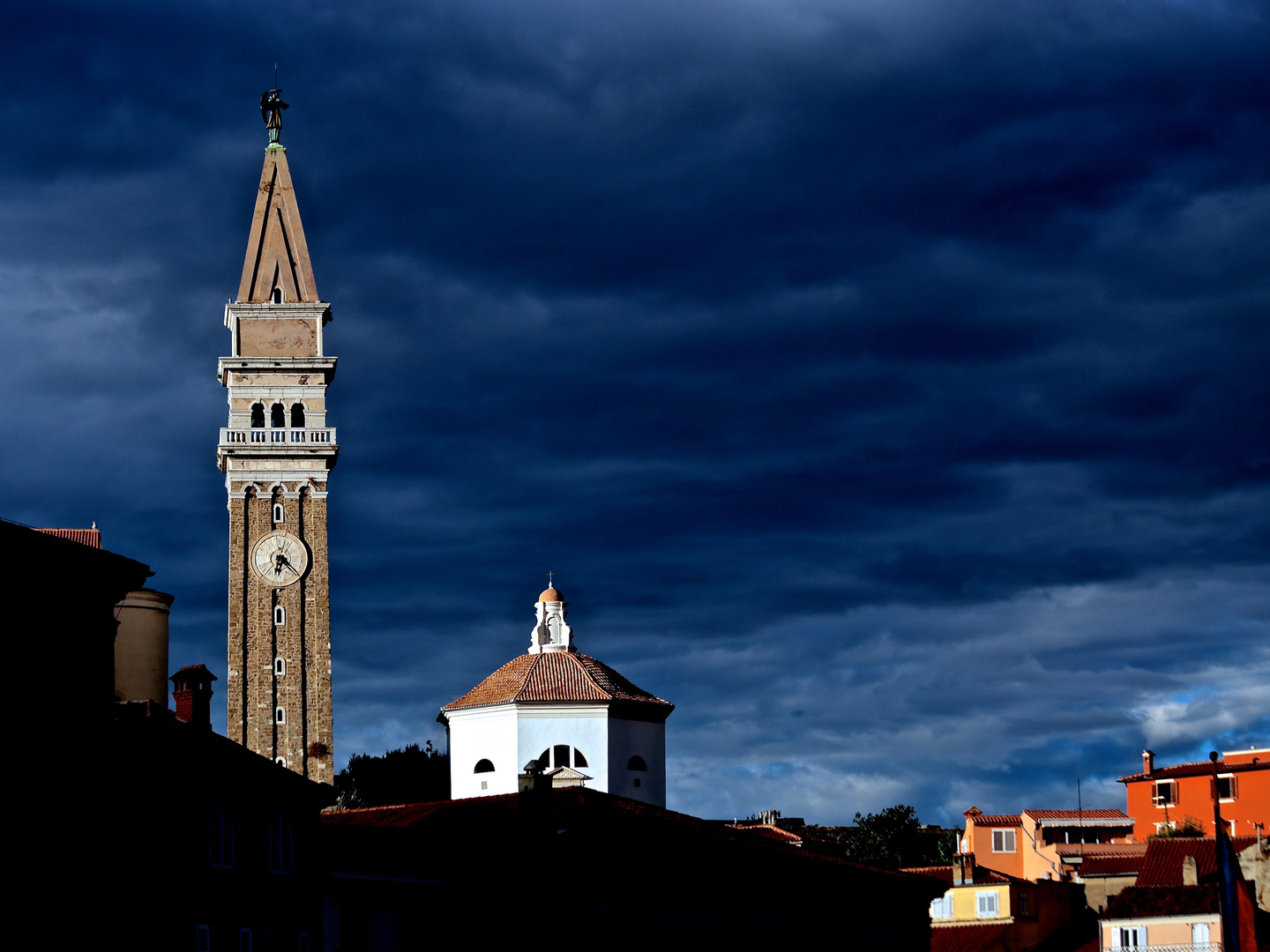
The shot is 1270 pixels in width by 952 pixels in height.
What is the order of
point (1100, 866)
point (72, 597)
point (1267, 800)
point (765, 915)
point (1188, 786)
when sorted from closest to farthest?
point (72, 597) < point (765, 915) < point (1100, 866) < point (1267, 800) < point (1188, 786)

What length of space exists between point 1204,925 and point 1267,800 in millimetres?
19631

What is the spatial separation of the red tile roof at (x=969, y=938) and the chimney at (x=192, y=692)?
3425 centimetres

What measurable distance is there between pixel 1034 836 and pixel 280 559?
3708 centimetres

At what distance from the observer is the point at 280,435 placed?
89062mm

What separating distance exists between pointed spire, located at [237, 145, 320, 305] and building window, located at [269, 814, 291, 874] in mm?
57918

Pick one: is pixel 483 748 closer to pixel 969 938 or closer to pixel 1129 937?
pixel 969 938

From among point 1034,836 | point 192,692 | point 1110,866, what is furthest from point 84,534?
point 1034,836

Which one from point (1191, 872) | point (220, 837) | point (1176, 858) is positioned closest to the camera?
point (220, 837)

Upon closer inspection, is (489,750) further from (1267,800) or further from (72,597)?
(72,597)

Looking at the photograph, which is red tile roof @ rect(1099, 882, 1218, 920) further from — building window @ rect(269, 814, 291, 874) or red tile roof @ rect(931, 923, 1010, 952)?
building window @ rect(269, 814, 291, 874)

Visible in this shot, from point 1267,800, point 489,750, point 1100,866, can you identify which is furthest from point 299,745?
point 1267,800

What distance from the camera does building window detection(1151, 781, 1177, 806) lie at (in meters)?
81.3

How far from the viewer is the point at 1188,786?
80.6 m

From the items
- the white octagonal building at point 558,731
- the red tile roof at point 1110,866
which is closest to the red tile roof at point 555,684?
the white octagonal building at point 558,731
